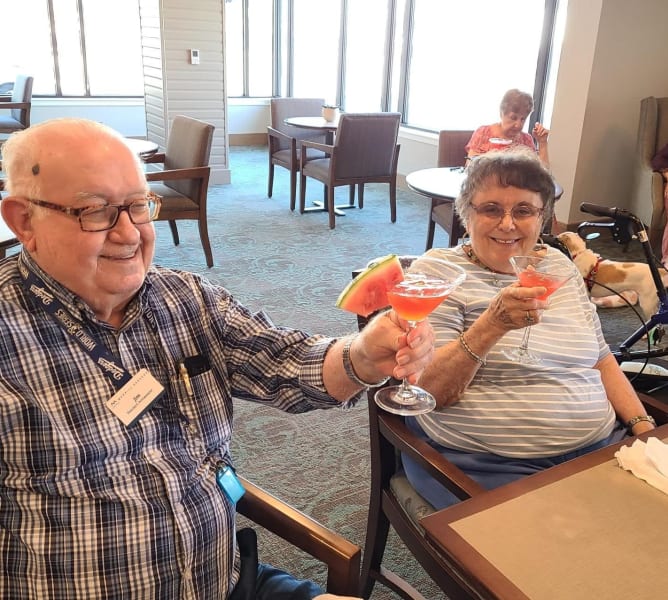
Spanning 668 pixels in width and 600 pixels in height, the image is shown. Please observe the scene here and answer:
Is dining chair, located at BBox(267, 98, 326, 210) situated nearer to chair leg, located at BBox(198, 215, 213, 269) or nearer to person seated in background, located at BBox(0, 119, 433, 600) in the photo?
chair leg, located at BBox(198, 215, 213, 269)

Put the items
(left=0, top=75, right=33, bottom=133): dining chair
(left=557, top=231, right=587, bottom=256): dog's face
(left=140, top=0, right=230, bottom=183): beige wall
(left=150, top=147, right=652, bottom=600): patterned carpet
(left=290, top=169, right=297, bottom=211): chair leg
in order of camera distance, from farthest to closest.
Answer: (left=0, top=75, right=33, bottom=133): dining chair < (left=140, top=0, right=230, bottom=183): beige wall < (left=290, top=169, right=297, bottom=211): chair leg < (left=557, top=231, right=587, bottom=256): dog's face < (left=150, top=147, right=652, bottom=600): patterned carpet

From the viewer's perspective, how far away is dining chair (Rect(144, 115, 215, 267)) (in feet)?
14.4

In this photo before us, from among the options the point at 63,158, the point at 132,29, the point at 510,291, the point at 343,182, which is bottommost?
the point at 343,182

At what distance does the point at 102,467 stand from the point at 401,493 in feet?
2.41

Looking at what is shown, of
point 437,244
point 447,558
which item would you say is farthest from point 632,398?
point 437,244

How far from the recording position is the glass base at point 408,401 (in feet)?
4.07

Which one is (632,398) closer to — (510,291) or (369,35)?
(510,291)

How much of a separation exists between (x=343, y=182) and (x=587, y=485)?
4831 millimetres

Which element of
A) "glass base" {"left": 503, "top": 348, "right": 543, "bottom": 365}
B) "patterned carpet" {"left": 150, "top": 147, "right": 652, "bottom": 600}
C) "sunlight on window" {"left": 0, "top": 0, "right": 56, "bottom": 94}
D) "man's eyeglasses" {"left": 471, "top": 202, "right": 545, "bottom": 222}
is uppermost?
"sunlight on window" {"left": 0, "top": 0, "right": 56, "bottom": 94}

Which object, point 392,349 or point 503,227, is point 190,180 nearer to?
point 503,227

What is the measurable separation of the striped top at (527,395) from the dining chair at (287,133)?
4962 millimetres

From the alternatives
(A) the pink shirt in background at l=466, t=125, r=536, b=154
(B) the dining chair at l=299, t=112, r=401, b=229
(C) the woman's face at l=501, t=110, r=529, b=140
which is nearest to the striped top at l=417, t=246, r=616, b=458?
(A) the pink shirt in background at l=466, t=125, r=536, b=154

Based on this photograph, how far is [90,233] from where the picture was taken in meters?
1.08

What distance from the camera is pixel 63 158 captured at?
106 centimetres
